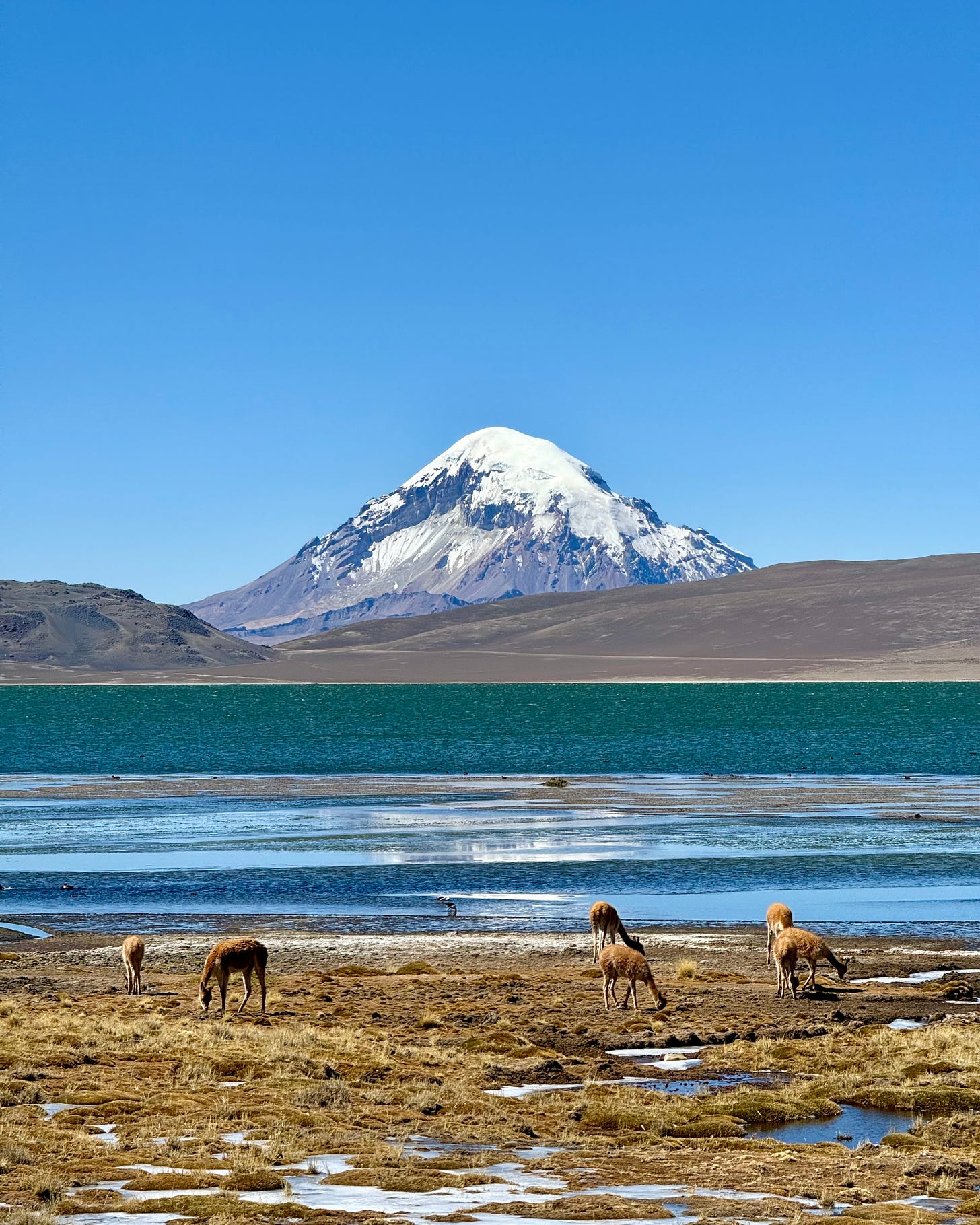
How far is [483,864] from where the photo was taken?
43969mm

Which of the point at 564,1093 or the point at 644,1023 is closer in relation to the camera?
the point at 564,1093

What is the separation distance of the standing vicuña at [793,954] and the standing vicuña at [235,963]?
8092mm

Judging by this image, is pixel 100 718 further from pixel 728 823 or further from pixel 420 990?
pixel 420 990

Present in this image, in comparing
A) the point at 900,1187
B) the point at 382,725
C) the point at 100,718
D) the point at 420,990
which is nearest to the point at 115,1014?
the point at 420,990

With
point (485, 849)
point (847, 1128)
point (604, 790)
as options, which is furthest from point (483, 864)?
point (604, 790)

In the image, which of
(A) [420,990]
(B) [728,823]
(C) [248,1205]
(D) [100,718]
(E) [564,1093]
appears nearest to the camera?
(C) [248,1205]

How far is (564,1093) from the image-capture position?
58.5ft

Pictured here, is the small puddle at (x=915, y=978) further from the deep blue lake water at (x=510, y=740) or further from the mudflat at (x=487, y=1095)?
the deep blue lake water at (x=510, y=740)

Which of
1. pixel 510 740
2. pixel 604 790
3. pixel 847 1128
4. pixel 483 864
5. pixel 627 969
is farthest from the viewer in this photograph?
pixel 510 740

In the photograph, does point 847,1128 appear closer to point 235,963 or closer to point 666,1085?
point 666,1085

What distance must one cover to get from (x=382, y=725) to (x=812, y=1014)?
4729 inches

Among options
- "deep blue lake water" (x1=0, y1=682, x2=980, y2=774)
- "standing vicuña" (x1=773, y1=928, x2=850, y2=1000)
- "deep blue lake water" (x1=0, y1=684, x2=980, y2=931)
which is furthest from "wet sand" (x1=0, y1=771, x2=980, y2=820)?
"standing vicuña" (x1=773, y1=928, x2=850, y2=1000)

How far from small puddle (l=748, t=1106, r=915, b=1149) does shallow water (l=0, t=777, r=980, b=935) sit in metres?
15.6

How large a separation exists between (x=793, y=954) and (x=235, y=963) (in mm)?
8689
